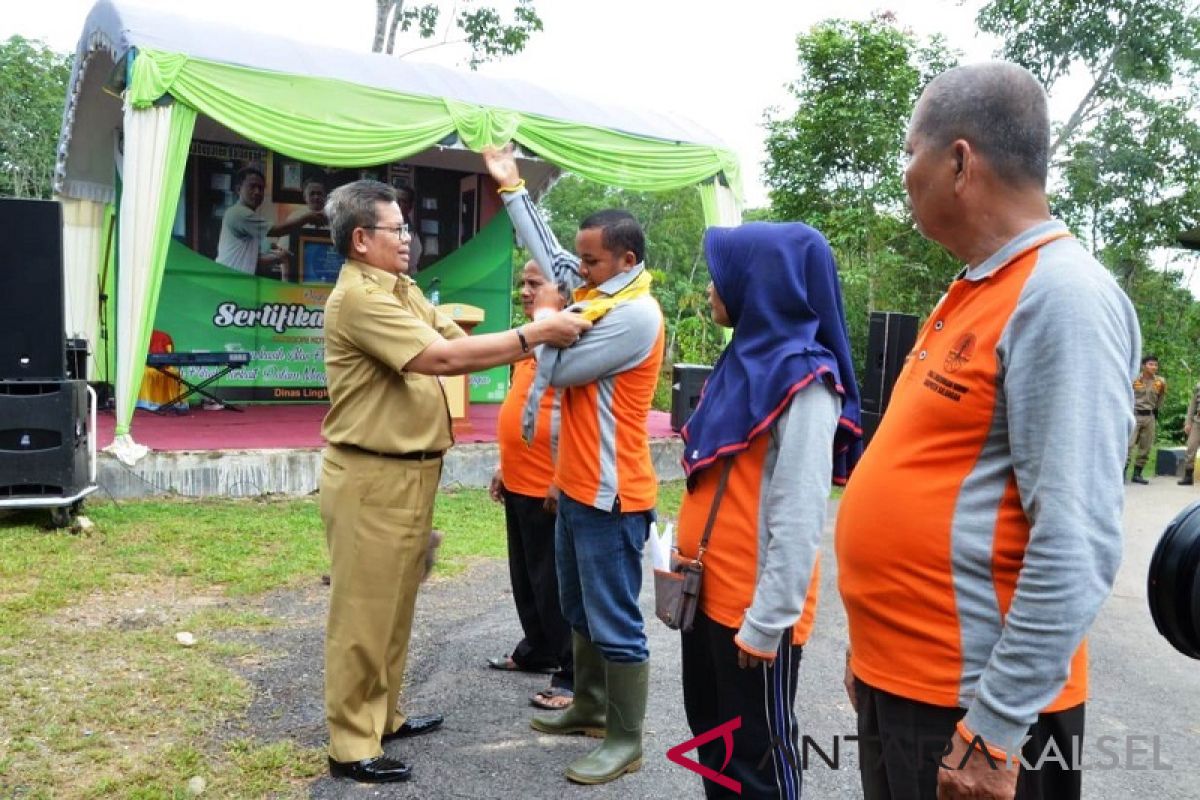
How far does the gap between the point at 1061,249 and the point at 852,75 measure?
43.9 feet

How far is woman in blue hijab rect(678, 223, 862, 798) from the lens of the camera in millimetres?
2203

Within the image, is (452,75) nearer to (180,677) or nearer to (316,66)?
(316,66)

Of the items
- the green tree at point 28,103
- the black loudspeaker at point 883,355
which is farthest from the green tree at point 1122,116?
the green tree at point 28,103

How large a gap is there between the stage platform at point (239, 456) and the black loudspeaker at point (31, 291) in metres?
1.30

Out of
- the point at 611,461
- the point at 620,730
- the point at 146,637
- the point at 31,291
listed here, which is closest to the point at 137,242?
the point at 31,291

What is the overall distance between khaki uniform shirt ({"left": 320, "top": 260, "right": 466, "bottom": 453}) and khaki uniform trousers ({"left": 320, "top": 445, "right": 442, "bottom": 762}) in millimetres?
89

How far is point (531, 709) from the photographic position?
3957 mm

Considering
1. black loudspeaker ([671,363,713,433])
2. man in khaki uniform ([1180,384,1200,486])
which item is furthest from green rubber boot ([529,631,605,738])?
man in khaki uniform ([1180,384,1200,486])

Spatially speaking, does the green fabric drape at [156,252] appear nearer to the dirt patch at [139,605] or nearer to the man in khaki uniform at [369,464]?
the dirt patch at [139,605]

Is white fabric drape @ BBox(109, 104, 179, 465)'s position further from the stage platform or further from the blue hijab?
the blue hijab

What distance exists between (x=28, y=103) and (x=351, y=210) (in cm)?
2805

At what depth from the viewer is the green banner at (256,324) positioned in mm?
11055

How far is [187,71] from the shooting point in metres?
7.54

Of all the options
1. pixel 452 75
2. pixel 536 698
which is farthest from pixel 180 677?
pixel 452 75
